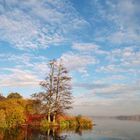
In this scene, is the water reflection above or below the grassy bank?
below

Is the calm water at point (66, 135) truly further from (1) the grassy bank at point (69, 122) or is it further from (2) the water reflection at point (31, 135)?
(1) the grassy bank at point (69, 122)

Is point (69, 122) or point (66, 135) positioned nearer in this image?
point (66, 135)

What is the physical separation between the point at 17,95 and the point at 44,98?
2495 cm

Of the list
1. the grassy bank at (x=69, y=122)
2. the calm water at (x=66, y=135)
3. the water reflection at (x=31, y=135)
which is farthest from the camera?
the grassy bank at (x=69, y=122)

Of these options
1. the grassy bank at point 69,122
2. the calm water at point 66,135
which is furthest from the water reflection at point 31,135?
the grassy bank at point 69,122

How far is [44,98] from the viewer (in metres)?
54.8

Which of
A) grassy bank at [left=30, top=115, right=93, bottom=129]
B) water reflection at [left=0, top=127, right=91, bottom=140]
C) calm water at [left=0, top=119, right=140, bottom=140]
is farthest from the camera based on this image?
grassy bank at [left=30, top=115, right=93, bottom=129]

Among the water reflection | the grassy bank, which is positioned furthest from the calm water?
the grassy bank

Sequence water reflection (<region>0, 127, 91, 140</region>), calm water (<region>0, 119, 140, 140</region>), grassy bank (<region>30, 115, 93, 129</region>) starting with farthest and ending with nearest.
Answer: grassy bank (<region>30, 115, 93, 129</region>)
calm water (<region>0, 119, 140, 140</region>)
water reflection (<region>0, 127, 91, 140</region>)

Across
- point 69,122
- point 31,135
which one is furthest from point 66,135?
point 69,122

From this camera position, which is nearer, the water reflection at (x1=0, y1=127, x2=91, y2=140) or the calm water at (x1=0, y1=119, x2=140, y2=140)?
the water reflection at (x1=0, y1=127, x2=91, y2=140)

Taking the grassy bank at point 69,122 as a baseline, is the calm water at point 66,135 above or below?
below

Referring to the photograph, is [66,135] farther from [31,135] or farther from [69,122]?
[69,122]

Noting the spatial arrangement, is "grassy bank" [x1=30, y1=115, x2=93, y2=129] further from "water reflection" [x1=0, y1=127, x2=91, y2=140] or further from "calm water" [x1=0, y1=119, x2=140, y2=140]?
"water reflection" [x1=0, y1=127, x2=91, y2=140]
